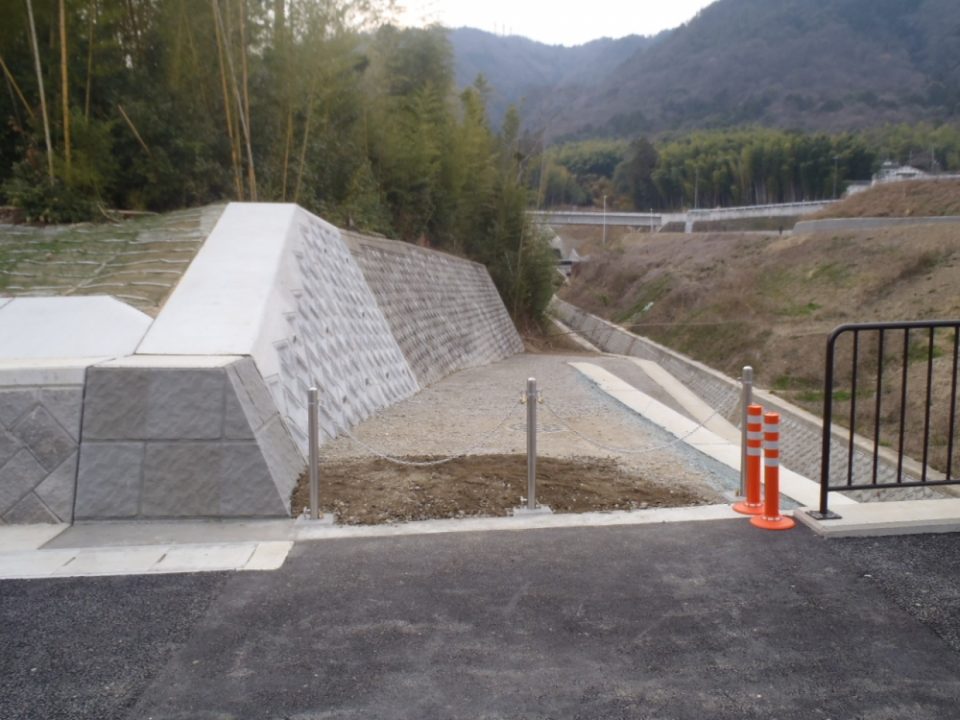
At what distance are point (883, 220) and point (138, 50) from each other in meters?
36.7

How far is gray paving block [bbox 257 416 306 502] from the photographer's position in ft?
16.2

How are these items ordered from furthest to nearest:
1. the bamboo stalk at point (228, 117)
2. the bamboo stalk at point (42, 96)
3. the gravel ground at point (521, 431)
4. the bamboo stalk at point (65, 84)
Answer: the bamboo stalk at point (228, 117)
the bamboo stalk at point (65, 84)
the bamboo stalk at point (42, 96)
the gravel ground at point (521, 431)

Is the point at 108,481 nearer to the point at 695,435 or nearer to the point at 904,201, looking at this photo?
the point at 695,435

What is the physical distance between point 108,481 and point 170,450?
0.44 m

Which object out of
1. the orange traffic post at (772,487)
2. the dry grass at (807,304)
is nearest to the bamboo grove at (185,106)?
the orange traffic post at (772,487)

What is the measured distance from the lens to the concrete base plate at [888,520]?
454 cm

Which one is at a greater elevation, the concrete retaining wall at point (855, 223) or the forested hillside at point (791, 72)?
the forested hillside at point (791, 72)

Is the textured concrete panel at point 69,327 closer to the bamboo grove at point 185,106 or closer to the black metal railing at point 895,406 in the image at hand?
the bamboo grove at point 185,106

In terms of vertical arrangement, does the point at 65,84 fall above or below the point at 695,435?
above

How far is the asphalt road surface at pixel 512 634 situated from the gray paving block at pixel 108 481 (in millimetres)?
890

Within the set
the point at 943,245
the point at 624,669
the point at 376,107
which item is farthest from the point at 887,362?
the point at 624,669

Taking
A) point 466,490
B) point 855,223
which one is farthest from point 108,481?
point 855,223

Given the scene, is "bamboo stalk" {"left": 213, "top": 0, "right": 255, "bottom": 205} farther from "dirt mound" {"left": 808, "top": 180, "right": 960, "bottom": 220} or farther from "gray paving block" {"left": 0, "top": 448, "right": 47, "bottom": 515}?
"dirt mound" {"left": 808, "top": 180, "right": 960, "bottom": 220}

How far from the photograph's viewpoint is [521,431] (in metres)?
7.86
